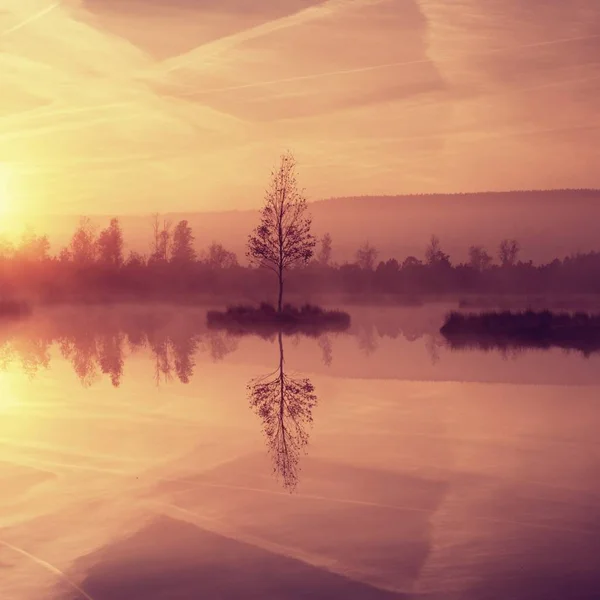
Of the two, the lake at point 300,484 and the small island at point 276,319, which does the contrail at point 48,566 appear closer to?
the lake at point 300,484

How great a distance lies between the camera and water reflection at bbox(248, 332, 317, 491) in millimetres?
14516

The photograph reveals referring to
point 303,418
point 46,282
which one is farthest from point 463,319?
point 46,282

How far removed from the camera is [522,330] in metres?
42.3

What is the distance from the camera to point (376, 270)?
421ft

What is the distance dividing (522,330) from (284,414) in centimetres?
2583

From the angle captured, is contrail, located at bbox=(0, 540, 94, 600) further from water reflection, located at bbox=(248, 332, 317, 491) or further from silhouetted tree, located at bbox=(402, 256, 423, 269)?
silhouetted tree, located at bbox=(402, 256, 423, 269)

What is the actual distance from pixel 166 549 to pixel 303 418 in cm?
911

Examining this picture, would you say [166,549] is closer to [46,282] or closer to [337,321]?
[337,321]

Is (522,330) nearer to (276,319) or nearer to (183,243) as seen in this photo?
(276,319)

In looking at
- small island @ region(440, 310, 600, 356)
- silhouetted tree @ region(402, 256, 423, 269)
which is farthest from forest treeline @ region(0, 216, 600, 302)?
small island @ region(440, 310, 600, 356)

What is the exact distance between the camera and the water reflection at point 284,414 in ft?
47.6

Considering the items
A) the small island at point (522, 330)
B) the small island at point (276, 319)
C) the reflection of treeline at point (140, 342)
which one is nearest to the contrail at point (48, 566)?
the reflection of treeline at point (140, 342)

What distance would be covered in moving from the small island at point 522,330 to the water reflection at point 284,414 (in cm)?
1456

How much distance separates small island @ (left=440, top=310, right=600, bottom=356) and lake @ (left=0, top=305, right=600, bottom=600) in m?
11.5
